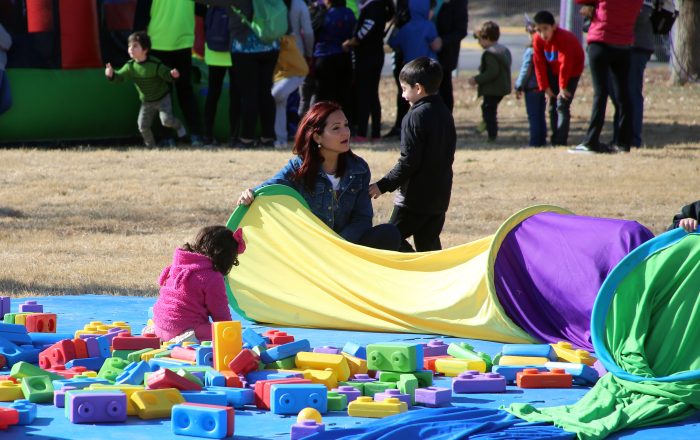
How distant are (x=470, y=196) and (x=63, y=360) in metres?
6.90

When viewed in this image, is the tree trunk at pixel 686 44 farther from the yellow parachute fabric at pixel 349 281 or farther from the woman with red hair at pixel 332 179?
the yellow parachute fabric at pixel 349 281

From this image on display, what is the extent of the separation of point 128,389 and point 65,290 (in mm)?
3243

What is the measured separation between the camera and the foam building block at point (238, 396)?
486 centimetres

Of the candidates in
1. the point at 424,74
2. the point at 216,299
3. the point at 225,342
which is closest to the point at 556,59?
the point at 424,74

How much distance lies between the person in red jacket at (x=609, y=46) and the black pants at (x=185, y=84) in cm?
429

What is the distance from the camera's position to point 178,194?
466 inches

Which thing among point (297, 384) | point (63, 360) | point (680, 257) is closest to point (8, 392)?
point (63, 360)

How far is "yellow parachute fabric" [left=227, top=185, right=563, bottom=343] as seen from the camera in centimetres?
628

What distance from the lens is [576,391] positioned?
5.23m

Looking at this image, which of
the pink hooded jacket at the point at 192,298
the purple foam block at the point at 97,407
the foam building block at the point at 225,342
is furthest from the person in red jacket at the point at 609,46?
the purple foam block at the point at 97,407

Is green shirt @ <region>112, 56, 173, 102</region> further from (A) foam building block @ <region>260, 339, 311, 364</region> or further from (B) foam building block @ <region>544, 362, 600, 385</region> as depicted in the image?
(B) foam building block @ <region>544, 362, 600, 385</region>

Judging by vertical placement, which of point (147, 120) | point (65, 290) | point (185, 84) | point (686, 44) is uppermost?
point (686, 44)

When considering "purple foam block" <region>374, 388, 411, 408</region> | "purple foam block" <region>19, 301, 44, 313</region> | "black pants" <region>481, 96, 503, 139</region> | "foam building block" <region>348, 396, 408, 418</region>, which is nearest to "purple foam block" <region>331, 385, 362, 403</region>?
"purple foam block" <region>374, 388, 411, 408</region>

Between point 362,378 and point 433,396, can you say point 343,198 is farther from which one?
point 433,396
